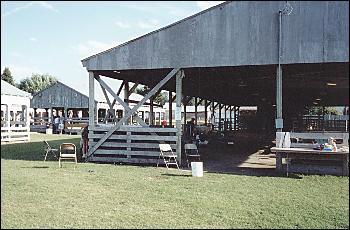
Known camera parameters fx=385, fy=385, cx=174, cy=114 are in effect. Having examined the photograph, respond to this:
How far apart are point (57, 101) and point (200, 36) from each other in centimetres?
2638

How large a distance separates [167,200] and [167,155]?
16.7ft

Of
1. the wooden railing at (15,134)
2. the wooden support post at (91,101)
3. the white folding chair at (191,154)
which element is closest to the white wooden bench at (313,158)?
the white folding chair at (191,154)

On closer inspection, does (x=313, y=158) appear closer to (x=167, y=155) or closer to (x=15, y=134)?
(x=167, y=155)

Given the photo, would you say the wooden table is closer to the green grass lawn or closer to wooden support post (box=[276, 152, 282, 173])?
wooden support post (box=[276, 152, 282, 173])

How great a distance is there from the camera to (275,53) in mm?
11273

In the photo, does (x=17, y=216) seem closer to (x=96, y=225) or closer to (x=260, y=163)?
(x=96, y=225)

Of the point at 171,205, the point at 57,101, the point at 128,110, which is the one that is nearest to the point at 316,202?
the point at 171,205

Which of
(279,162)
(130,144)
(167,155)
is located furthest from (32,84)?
(279,162)

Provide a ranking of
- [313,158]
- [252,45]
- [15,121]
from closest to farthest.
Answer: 1. [313,158]
2. [252,45]
3. [15,121]

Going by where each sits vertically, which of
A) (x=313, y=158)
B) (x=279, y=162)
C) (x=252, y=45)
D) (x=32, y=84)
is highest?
(x=32, y=84)

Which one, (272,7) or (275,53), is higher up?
(272,7)

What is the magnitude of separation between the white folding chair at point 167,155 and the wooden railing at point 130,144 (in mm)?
230

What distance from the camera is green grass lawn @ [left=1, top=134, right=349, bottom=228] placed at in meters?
5.60

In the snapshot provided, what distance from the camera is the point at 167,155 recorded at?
39.7ft
